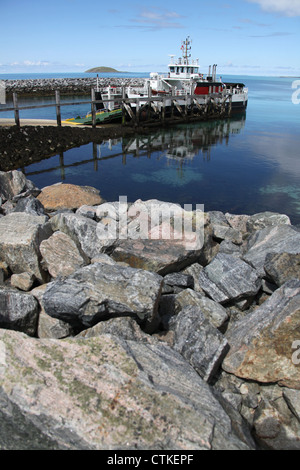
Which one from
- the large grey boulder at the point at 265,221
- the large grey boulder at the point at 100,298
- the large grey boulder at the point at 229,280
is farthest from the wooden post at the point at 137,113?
A: the large grey boulder at the point at 100,298

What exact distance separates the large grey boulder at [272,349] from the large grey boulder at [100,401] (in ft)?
2.87

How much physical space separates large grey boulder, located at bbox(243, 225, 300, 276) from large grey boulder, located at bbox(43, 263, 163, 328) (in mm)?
2227

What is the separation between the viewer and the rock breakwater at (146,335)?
2537 millimetres

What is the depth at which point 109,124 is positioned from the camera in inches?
997

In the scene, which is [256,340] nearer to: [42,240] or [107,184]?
[42,240]

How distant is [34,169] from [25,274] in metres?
10.7

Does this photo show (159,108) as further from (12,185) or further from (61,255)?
(61,255)

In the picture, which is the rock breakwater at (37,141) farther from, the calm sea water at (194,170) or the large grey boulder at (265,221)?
the large grey boulder at (265,221)

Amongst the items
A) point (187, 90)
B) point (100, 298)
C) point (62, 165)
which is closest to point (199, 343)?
point (100, 298)

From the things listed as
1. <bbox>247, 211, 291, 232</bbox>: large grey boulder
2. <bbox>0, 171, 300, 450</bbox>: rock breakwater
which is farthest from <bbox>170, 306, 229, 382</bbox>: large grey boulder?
<bbox>247, 211, 291, 232</bbox>: large grey boulder

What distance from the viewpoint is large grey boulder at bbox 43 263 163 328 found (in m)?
4.00

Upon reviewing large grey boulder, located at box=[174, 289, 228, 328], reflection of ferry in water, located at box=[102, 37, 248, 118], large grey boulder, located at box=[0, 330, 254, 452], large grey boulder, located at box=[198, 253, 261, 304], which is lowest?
large grey boulder, located at box=[174, 289, 228, 328]

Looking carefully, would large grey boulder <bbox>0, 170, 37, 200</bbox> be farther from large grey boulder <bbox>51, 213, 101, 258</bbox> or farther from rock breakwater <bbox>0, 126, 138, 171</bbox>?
rock breakwater <bbox>0, 126, 138, 171</bbox>
